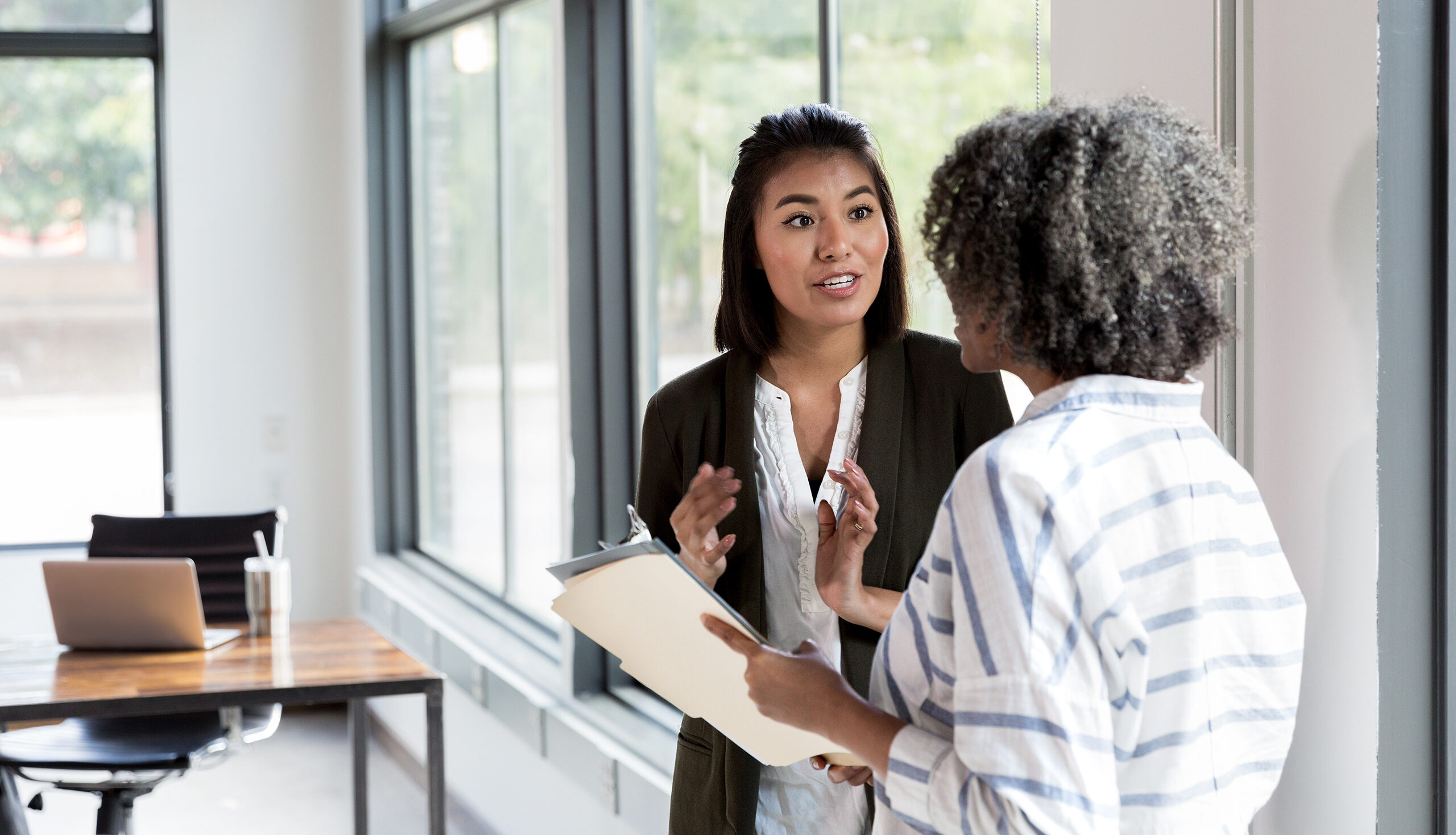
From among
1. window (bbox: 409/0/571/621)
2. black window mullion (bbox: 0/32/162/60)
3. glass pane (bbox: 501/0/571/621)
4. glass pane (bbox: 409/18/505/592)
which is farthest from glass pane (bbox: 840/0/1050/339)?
black window mullion (bbox: 0/32/162/60)

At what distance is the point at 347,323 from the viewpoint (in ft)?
17.9

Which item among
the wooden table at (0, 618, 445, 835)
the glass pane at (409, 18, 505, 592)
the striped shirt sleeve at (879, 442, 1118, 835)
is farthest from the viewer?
the glass pane at (409, 18, 505, 592)

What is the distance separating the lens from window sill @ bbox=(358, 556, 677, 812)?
3066 millimetres

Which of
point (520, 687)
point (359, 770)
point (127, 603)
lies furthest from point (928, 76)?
point (359, 770)

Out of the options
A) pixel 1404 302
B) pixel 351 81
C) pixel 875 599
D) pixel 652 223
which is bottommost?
pixel 875 599

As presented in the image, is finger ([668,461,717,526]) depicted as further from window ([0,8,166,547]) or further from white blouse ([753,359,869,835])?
window ([0,8,166,547])

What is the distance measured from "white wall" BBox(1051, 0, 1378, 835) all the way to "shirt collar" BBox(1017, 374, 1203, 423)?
0.47 metres

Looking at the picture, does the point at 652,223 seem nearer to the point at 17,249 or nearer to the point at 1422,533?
the point at 1422,533

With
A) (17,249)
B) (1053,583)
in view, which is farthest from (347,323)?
(1053,583)

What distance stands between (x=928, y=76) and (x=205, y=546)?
2.26m

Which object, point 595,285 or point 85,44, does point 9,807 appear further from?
point 85,44

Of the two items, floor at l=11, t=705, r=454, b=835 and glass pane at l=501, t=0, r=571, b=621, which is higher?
glass pane at l=501, t=0, r=571, b=621

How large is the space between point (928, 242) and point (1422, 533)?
2.14 feet

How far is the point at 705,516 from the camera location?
1.43 metres
